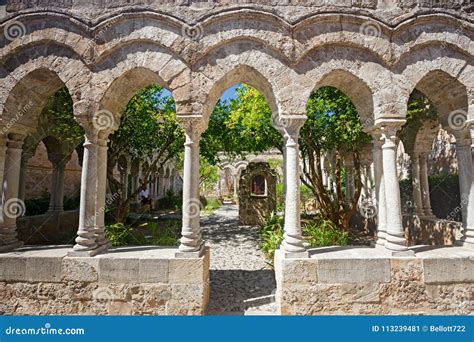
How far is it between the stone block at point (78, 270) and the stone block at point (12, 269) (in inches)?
23.4

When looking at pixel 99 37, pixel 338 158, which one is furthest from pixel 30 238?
pixel 338 158

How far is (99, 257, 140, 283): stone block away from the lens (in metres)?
3.60

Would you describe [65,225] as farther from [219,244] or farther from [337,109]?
[337,109]

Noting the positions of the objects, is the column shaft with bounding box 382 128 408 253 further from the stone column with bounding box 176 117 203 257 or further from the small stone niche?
the small stone niche

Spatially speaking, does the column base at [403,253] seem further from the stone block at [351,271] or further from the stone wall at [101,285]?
the stone wall at [101,285]

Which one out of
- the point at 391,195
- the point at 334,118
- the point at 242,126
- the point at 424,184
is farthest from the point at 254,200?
the point at 391,195

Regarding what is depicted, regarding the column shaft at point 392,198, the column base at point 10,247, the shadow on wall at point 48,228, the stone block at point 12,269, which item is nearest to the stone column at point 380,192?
the column shaft at point 392,198

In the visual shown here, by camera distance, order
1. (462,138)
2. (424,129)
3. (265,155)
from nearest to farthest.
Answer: (462,138)
(424,129)
(265,155)

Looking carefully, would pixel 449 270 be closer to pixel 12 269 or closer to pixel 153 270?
pixel 153 270

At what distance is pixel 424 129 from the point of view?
7062mm

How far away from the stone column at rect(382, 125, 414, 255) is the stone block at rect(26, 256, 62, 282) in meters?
4.81

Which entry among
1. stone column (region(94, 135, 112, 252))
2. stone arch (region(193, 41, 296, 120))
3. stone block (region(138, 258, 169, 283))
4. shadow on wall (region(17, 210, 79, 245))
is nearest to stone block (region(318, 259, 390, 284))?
stone block (region(138, 258, 169, 283))

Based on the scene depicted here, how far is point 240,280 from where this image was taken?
512 centimetres

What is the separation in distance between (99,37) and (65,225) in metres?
6.65
